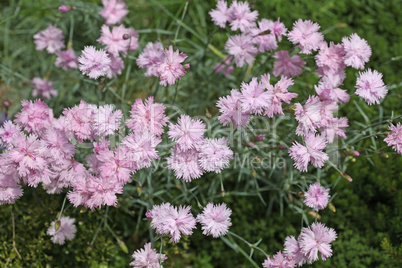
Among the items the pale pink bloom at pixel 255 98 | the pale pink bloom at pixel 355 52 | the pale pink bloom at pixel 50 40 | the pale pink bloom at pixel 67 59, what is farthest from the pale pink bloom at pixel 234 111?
the pale pink bloom at pixel 50 40

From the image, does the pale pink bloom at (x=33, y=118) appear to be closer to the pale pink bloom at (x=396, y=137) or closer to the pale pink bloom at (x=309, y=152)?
the pale pink bloom at (x=309, y=152)

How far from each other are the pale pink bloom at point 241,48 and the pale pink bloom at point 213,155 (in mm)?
480

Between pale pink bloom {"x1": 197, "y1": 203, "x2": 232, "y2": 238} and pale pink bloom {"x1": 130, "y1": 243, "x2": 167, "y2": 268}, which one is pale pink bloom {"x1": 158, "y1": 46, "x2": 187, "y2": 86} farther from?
pale pink bloom {"x1": 130, "y1": 243, "x2": 167, "y2": 268}

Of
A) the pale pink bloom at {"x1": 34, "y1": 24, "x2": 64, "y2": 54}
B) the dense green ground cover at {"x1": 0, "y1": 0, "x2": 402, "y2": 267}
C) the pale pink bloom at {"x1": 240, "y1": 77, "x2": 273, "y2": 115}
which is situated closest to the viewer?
the pale pink bloom at {"x1": 240, "y1": 77, "x2": 273, "y2": 115}

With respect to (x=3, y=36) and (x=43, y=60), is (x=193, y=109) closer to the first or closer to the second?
(x=43, y=60)

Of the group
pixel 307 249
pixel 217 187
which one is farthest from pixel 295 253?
pixel 217 187

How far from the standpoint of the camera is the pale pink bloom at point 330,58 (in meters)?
1.64

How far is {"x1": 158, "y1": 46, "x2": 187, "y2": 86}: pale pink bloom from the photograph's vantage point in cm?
155

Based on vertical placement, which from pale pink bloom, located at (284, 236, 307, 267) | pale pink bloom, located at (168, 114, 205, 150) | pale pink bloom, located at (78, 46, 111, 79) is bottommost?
pale pink bloom, located at (78, 46, 111, 79)

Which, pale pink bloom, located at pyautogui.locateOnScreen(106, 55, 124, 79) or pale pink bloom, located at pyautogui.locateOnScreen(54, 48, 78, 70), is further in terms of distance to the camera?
pale pink bloom, located at pyautogui.locateOnScreen(54, 48, 78, 70)

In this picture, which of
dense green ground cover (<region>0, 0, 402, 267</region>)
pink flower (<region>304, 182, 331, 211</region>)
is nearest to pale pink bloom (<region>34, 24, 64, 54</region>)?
dense green ground cover (<region>0, 0, 402, 267</region>)

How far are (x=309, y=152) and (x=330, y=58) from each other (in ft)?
1.41

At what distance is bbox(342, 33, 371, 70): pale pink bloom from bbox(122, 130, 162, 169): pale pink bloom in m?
0.86

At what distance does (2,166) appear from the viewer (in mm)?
1490
